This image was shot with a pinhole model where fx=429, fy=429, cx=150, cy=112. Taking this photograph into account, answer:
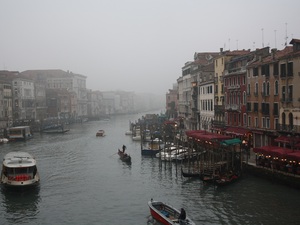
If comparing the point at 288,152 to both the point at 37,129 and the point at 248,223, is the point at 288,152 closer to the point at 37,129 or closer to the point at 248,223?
the point at 248,223

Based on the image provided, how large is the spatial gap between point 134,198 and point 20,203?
581cm

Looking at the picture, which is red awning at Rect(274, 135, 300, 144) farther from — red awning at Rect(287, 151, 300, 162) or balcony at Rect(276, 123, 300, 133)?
red awning at Rect(287, 151, 300, 162)

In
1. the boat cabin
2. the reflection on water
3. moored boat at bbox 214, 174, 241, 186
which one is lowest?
the reflection on water

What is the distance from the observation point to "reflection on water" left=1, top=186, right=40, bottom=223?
19723mm

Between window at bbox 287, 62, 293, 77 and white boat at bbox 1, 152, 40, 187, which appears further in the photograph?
window at bbox 287, 62, 293, 77

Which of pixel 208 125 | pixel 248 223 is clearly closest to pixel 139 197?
pixel 248 223

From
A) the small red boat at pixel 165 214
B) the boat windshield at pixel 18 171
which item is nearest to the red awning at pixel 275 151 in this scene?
the small red boat at pixel 165 214

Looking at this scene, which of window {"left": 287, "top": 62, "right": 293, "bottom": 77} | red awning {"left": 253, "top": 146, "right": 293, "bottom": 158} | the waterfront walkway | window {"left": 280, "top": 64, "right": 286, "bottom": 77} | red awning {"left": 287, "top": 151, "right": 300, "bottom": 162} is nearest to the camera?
red awning {"left": 287, "top": 151, "right": 300, "bottom": 162}

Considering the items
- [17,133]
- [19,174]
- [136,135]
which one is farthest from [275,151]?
[17,133]

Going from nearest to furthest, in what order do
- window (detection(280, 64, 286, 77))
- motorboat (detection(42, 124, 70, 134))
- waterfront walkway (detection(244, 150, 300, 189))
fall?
waterfront walkway (detection(244, 150, 300, 189)), window (detection(280, 64, 286, 77)), motorboat (detection(42, 124, 70, 134))

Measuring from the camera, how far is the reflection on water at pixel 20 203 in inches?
777

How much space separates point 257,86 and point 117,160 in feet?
42.1

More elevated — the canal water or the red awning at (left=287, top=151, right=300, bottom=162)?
the red awning at (left=287, top=151, right=300, bottom=162)

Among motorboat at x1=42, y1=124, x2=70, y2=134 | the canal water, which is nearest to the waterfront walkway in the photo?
the canal water
